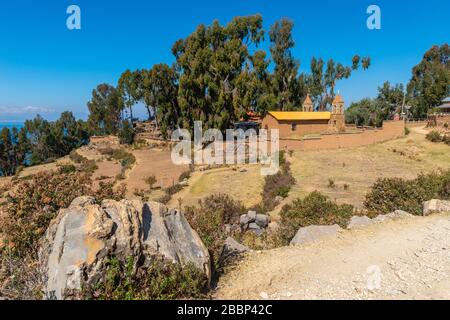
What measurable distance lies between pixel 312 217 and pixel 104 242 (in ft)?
30.2

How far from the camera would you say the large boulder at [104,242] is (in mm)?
4102

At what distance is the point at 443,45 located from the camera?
7562 cm

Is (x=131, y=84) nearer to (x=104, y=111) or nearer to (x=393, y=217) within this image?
(x=104, y=111)

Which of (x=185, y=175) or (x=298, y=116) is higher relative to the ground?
(x=298, y=116)

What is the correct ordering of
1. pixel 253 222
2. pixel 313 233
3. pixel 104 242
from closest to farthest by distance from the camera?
pixel 104 242 → pixel 313 233 → pixel 253 222

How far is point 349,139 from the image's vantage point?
105ft

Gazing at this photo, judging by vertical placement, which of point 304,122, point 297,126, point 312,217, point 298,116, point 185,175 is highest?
point 298,116

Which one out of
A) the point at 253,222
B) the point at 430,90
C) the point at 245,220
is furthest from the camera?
the point at 430,90

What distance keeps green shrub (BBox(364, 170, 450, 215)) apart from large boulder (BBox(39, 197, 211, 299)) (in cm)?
886

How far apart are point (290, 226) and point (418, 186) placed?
718 centimetres

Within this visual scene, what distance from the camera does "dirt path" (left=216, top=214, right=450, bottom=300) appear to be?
16.0ft

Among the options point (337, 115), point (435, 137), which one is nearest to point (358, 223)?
point (435, 137)

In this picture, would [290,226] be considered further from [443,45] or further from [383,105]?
[443,45]
